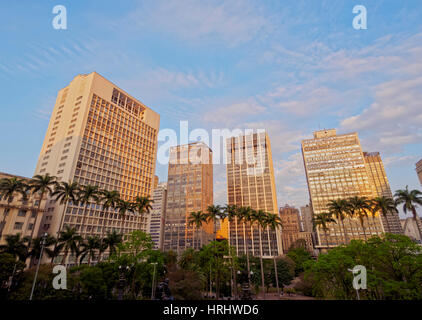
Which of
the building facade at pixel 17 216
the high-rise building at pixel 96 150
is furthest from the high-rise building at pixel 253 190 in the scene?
the building facade at pixel 17 216

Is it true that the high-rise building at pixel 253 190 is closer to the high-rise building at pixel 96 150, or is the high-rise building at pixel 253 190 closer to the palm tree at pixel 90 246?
the high-rise building at pixel 96 150

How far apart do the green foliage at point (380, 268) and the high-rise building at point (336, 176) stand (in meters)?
109

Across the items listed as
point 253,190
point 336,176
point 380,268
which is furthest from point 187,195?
point 380,268

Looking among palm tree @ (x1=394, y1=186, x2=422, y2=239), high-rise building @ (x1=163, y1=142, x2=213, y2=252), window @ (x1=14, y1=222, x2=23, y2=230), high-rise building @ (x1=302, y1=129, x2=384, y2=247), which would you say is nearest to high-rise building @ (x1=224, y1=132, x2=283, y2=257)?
high-rise building @ (x1=163, y1=142, x2=213, y2=252)

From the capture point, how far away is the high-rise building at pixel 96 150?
9125 cm

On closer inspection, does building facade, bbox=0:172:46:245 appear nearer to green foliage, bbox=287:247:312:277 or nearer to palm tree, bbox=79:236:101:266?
palm tree, bbox=79:236:101:266

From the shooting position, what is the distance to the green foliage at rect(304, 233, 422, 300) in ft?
100

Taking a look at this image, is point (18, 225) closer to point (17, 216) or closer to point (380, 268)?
point (17, 216)

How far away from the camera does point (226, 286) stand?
216 ft

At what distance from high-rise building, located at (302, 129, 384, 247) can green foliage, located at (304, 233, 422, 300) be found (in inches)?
4298

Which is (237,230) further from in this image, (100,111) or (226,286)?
(100,111)

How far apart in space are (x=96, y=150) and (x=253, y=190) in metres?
124

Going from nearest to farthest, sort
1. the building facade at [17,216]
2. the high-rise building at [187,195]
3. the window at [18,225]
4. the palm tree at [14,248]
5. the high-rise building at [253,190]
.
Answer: the palm tree at [14,248], the building facade at [17,216], the window at [18,225], the high-rise building at [253,190], the high-rise building at [187,195]

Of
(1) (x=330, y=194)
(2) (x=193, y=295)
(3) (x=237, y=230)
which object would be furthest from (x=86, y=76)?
(1) (x=330, y=194)
